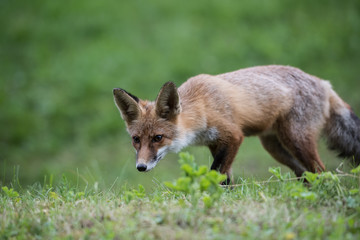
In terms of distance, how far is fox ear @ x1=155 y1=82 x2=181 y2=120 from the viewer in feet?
15.3

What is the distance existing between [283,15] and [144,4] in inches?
168

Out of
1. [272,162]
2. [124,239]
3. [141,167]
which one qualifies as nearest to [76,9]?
[272,162]

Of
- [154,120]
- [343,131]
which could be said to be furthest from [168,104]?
[343,131]

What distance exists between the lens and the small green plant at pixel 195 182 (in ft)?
10.2

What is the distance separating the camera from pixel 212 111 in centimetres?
494

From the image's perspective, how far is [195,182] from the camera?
316 centimetres

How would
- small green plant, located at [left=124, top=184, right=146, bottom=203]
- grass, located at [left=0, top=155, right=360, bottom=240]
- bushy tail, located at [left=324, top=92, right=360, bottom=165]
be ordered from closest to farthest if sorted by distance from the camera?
grass, located at [left=0, top=155, right=360, bottom=240], small green plant, located at [left=124, top=184, right=146, bottom=203], bushy tail, located at [left=324, top=92, right=360, bottom=165]

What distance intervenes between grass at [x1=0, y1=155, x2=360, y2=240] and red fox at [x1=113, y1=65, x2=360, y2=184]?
1.08m

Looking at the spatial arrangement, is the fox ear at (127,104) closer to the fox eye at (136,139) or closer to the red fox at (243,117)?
the red fox at (243,117)

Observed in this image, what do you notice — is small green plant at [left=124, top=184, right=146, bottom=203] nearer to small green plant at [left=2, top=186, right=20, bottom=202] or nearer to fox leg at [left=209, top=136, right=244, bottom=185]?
small green plant at [left=2, top=186, right=20, bottom=202]

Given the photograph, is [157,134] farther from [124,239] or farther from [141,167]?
[124,239]

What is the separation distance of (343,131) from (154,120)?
8.43 ft

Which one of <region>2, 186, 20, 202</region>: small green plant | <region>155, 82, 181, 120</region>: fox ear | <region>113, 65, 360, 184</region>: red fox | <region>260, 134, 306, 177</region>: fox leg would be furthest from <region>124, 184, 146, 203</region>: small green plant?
<region>260, 134, 306, 177</region>: fox leg

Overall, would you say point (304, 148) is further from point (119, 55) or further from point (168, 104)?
point (119, 55)
